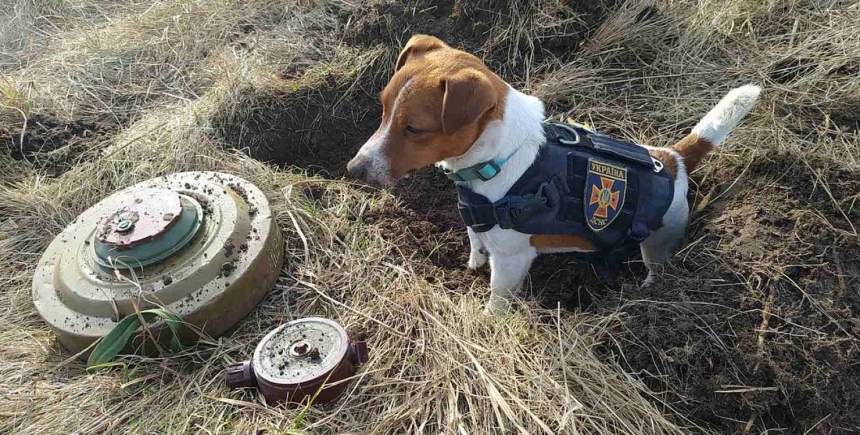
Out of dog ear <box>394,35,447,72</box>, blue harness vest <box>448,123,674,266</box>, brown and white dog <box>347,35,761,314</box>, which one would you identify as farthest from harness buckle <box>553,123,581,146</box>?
dog ear <box>394,35,447,72</box>

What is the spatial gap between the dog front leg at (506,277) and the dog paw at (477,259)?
348mm

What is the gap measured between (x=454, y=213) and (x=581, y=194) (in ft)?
3.87

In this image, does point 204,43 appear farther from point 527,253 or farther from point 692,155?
point 692,155

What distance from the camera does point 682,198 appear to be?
281 centimetres

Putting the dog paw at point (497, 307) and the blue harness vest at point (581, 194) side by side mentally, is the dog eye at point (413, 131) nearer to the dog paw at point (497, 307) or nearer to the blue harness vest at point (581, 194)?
the blue harness vest at point (581, 194)

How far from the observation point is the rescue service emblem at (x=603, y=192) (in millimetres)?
2592

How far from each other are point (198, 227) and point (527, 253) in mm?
1726

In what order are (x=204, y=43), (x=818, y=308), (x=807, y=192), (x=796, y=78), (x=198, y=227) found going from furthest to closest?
(x=204, y=43)
(x=796, y=78)
(x=198, y=227)
(x=807, y=192)
(x=818, y=308)

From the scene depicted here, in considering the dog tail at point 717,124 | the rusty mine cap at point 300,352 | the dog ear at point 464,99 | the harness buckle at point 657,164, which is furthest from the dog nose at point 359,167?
the dog tail at point 717,124

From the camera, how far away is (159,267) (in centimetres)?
271

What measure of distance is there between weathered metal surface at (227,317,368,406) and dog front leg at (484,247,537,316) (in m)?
0.80

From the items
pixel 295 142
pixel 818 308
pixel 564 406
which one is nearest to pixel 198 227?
pixel 295 142

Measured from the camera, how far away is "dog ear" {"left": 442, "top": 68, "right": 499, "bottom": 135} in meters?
2.22

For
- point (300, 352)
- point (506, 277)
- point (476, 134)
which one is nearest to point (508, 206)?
point (476, 134)
